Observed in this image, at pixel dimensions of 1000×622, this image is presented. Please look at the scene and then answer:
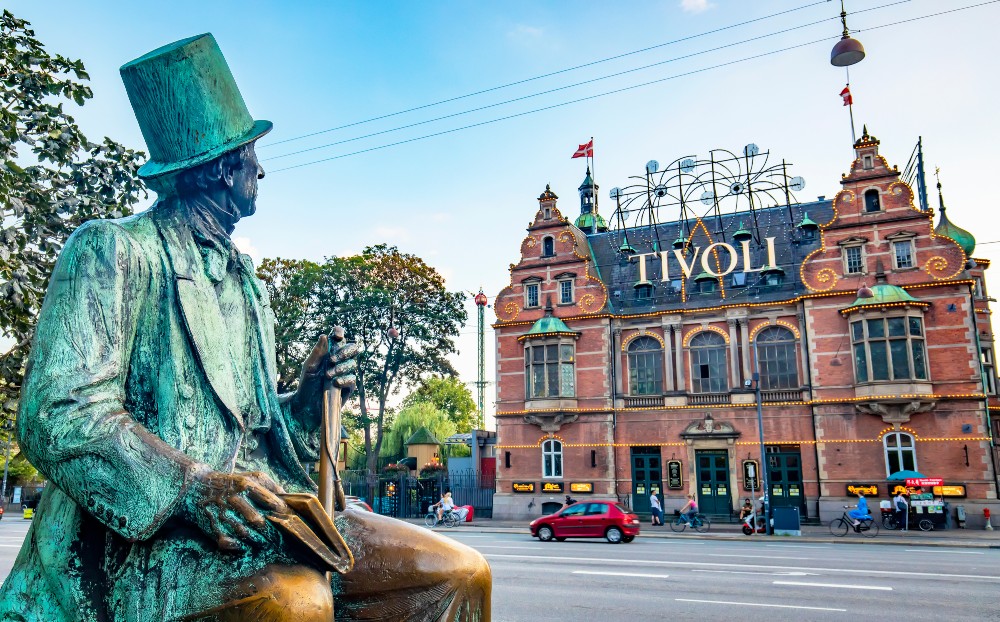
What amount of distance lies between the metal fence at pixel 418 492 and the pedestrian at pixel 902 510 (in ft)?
55.8

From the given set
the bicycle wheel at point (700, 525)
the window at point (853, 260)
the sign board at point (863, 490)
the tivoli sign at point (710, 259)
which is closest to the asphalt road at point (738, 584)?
the bicycle wheel at point (700, 525)

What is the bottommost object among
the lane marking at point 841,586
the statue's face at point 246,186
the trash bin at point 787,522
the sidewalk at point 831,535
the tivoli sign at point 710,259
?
the sidewalk at point 831,535

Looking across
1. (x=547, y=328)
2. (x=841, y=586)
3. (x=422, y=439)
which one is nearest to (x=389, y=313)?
(x=547, y=328)

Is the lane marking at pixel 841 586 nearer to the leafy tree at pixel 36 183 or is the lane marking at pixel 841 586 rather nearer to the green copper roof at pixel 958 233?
the leafy tree at pixel 36 183

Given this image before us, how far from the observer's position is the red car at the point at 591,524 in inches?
824

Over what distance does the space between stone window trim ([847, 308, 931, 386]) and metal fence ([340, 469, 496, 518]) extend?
17500 millimetres

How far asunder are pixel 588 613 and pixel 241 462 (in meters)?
7.73

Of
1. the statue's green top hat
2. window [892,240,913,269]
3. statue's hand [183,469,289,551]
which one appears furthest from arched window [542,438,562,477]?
statue's hand [183,469,289,551]

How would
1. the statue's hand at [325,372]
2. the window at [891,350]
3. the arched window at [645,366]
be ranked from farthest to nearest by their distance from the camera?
the arched window at [645,366]
the window at [891,350]
the statue's hand at [325,372]

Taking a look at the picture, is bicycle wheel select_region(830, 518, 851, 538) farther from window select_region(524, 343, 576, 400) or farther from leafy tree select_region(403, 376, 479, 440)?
leafy tree select_region(403, 376, 479, 440)

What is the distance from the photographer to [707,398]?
98.1 feet

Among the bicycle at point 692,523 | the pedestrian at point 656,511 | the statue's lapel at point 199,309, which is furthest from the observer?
the pedestrian at point 656,511

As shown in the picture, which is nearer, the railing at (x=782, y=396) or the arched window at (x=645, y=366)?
the railing at (x=782, y=396)

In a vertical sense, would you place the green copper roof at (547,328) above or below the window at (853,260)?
below
